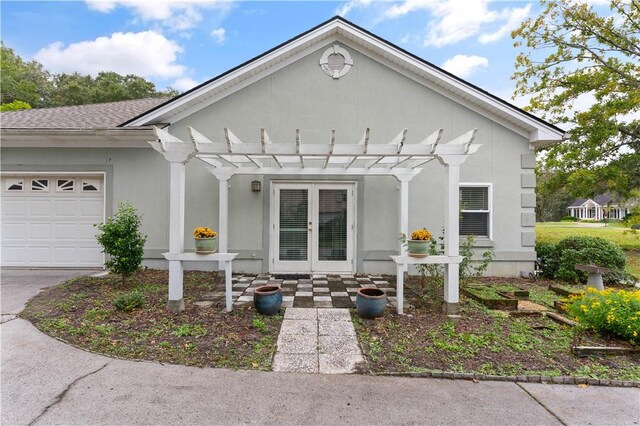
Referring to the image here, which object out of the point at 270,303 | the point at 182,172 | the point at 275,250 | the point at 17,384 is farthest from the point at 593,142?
the point at 17,384

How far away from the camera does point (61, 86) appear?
25.5 metres

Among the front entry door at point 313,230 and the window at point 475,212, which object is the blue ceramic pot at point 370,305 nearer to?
the front entry door at point 313,230

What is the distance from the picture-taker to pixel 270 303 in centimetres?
456

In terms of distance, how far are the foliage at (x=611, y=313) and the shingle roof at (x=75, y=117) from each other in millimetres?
9927

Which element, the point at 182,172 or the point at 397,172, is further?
the point at 397,172

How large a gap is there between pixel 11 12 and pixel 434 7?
11448mm

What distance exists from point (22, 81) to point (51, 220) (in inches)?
914

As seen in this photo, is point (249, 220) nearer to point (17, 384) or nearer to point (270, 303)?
point (270, 303)

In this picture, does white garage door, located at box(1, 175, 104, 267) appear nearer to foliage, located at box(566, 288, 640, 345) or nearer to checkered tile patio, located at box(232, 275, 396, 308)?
checkered tile patio, located at box(232, 275, 396, 308)

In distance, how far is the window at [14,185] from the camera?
7578 mm

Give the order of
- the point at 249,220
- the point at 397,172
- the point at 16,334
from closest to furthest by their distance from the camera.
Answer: the point at 16,334 → the point at 397,172 → the point at 249,220

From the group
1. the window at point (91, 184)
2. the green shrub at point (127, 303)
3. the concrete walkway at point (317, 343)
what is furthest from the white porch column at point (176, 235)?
→ the window at point (91, 184)

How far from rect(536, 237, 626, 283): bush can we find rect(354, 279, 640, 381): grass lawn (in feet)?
11.0

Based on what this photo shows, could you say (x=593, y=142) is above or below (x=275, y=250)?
above
